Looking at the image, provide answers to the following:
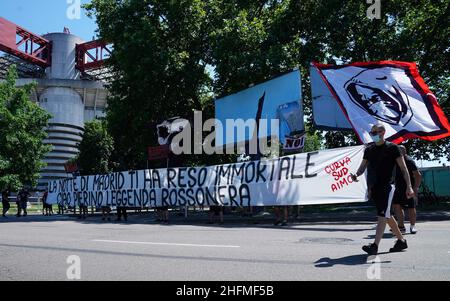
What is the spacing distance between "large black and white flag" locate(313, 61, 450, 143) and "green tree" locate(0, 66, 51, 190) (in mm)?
27908

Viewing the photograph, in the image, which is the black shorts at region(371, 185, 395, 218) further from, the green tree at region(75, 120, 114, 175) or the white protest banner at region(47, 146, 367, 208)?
the green tree at region(75, 120, 114, 175)

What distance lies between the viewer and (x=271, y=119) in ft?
62.7

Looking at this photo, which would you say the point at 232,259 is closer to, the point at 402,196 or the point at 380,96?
the point at 402,196

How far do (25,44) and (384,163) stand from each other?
73509 mm

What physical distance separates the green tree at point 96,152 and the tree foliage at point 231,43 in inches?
885

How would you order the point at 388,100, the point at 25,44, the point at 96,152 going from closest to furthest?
the point at 388,100
the point at 96,152
the point at 25,44

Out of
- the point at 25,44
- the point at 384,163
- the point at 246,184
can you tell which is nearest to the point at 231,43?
the point at 246,184

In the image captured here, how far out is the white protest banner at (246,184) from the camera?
13336 mm

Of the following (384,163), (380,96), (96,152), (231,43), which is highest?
(231,43)

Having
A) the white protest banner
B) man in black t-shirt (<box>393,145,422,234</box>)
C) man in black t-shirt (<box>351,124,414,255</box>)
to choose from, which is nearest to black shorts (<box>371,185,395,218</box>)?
man in black t-shirt (<box>351,124,414,255</box>)

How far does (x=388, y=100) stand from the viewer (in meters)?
15.9

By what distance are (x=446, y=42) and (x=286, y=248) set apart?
20.9 metres

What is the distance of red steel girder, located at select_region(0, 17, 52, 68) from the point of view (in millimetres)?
63844
